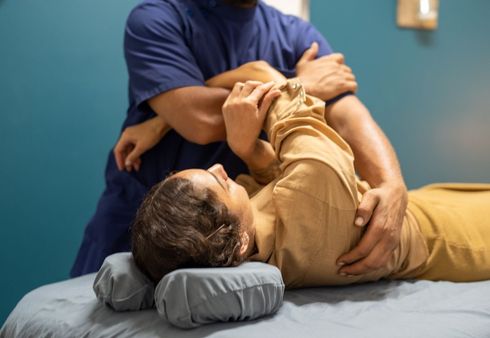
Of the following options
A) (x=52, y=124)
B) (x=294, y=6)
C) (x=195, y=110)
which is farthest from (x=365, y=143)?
(x=294, y=6)

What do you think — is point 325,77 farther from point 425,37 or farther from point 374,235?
point 425,37

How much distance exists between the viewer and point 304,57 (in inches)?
70.4

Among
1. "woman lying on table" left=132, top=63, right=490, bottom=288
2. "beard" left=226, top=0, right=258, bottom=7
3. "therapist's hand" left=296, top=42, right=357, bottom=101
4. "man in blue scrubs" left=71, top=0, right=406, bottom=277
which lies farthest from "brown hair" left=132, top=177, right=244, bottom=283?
"beard" left=226, top=0, right=258, bottom=7

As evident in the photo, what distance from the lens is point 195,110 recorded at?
1556 millimetres

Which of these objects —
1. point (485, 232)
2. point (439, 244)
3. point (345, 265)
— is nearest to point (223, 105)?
point (345, 265)

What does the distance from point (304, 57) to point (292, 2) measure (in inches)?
45.6

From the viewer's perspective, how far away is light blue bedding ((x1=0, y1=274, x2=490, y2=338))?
104cm

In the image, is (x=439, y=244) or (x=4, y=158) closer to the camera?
(x=439, y=244)

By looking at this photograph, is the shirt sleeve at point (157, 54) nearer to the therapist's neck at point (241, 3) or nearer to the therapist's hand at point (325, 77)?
the therapist's neck at point (241, 3)

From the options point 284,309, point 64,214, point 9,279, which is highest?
point 284,309

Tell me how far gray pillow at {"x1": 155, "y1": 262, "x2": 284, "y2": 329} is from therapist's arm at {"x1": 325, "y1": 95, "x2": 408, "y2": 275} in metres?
0.30

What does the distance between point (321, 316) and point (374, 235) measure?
0.28m

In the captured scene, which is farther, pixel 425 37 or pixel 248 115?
pixel 425 37

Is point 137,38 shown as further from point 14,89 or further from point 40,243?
point 40,243
